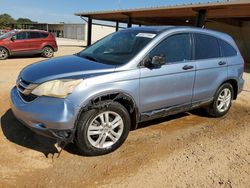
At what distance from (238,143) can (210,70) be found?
1.37 meters

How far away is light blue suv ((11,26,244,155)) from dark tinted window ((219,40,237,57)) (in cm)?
7

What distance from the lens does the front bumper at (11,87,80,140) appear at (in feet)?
12.0

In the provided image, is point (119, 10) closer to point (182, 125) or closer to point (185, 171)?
point (182, 125)

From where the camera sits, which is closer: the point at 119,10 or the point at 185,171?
the point at 185,171

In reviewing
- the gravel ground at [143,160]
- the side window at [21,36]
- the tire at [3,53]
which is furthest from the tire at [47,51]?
the gravel ground at [143,160]

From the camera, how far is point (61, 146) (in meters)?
4.24

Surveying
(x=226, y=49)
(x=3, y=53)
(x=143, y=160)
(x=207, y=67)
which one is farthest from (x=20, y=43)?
(x=143, y=160)

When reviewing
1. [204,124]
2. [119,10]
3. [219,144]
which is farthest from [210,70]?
[119,10]

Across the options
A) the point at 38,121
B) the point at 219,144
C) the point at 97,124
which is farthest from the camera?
the point at 219,144

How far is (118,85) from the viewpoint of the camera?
403 centimetres

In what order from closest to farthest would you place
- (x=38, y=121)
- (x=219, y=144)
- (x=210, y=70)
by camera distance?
(x=38, y=121)
(x=219, y=144)
(x=210, y=70)

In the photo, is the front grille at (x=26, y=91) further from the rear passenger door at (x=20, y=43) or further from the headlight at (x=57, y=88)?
the rear passenger door at (x=20, y=43)

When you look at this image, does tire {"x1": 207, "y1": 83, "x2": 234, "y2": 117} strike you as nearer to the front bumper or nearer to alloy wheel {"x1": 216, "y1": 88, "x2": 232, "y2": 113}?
alloy wheel {"x1": 216, "y1": 88, "x2": 232, "y2": 113}

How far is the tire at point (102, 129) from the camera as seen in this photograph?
384 centimetres
